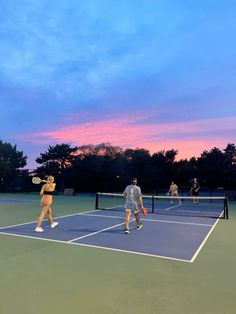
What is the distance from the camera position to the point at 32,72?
78.5ft

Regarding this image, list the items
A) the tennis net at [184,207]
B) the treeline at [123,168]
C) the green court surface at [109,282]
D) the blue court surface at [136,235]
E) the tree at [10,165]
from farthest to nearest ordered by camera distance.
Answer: the treeline at [123,168] → the tree at [10,165] → the tennis net at [184,207] → the blue court surface at [136,235] → the green court surface at [109,282]

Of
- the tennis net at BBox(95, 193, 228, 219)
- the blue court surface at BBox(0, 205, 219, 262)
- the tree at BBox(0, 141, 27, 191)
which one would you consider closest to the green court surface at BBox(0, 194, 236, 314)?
the blue court surface at BBox(0, 205, 219, 262)

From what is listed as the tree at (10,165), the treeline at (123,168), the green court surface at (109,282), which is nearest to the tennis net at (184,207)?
the green court surface at (109,282)

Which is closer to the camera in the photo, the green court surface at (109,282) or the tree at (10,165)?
the green court surface at (109,282)

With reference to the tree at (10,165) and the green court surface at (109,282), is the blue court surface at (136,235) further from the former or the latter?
the tree at (10,165)

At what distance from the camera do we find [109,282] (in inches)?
191

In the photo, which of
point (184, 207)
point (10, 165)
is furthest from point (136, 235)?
point (10, 165)

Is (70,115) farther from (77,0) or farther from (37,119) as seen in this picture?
(77,0)

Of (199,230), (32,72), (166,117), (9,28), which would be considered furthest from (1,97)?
(199,230)

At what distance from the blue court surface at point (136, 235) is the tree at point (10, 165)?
95.6ft

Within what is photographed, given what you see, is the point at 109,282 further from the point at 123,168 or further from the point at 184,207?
the point at 123,168

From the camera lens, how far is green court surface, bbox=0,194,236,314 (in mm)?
3939

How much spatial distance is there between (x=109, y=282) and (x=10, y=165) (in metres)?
45.7

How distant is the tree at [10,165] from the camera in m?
38.5
